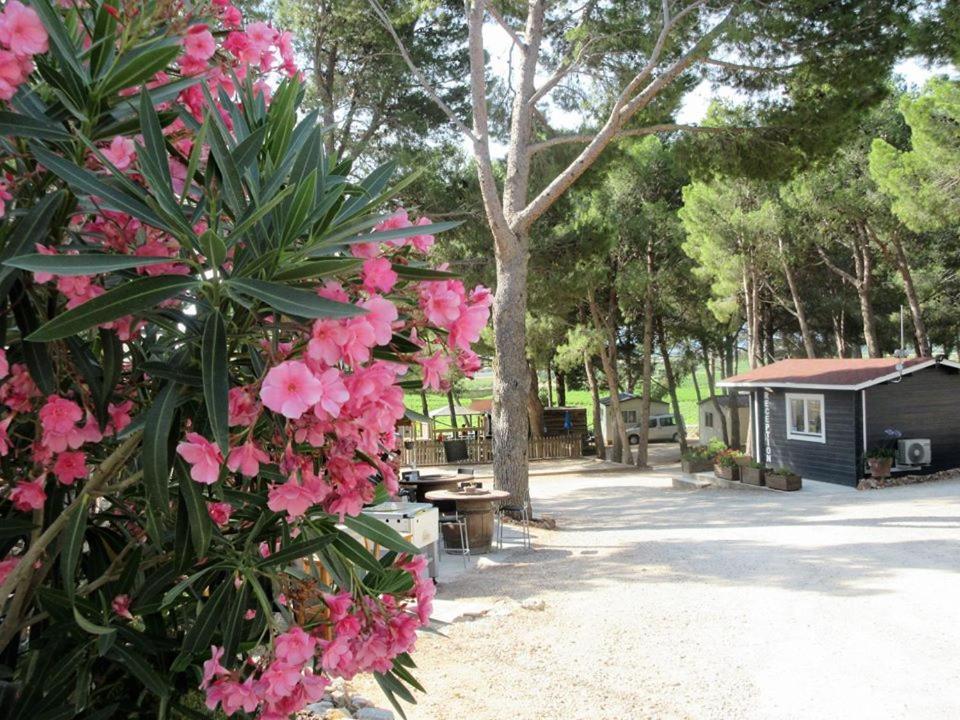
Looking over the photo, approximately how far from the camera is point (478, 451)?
24.8 m

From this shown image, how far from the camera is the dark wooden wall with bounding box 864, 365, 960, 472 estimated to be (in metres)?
16.0

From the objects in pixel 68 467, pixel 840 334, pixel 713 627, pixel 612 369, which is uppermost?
pixel 840 334

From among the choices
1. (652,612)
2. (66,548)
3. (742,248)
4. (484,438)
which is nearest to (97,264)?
(66,548)

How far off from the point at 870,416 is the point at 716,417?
39.1 feet

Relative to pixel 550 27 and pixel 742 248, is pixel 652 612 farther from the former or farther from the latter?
pixel 742 248

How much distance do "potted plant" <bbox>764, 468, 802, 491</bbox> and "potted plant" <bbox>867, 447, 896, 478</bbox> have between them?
50.9 inches

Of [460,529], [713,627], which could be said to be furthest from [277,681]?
[460,529]

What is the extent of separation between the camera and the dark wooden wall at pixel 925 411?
1598 cm

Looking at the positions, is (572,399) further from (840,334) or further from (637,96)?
(637,96)

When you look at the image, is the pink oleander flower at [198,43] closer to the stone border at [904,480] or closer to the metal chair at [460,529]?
the metal chair at [460,529]

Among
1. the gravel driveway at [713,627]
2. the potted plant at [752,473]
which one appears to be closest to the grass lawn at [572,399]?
the potted plant at [752,473]

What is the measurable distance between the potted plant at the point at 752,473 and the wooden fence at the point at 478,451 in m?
8.80

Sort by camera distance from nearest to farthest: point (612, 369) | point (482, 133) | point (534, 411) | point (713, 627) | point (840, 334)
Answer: point (713, 627)
point (482, 133)
point (612, 369)
point (534, 411)
point (840, 334)

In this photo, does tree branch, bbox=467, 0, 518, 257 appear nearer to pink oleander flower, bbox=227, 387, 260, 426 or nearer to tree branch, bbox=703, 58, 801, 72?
tree branch, bbox=703, 58, 801, 72
